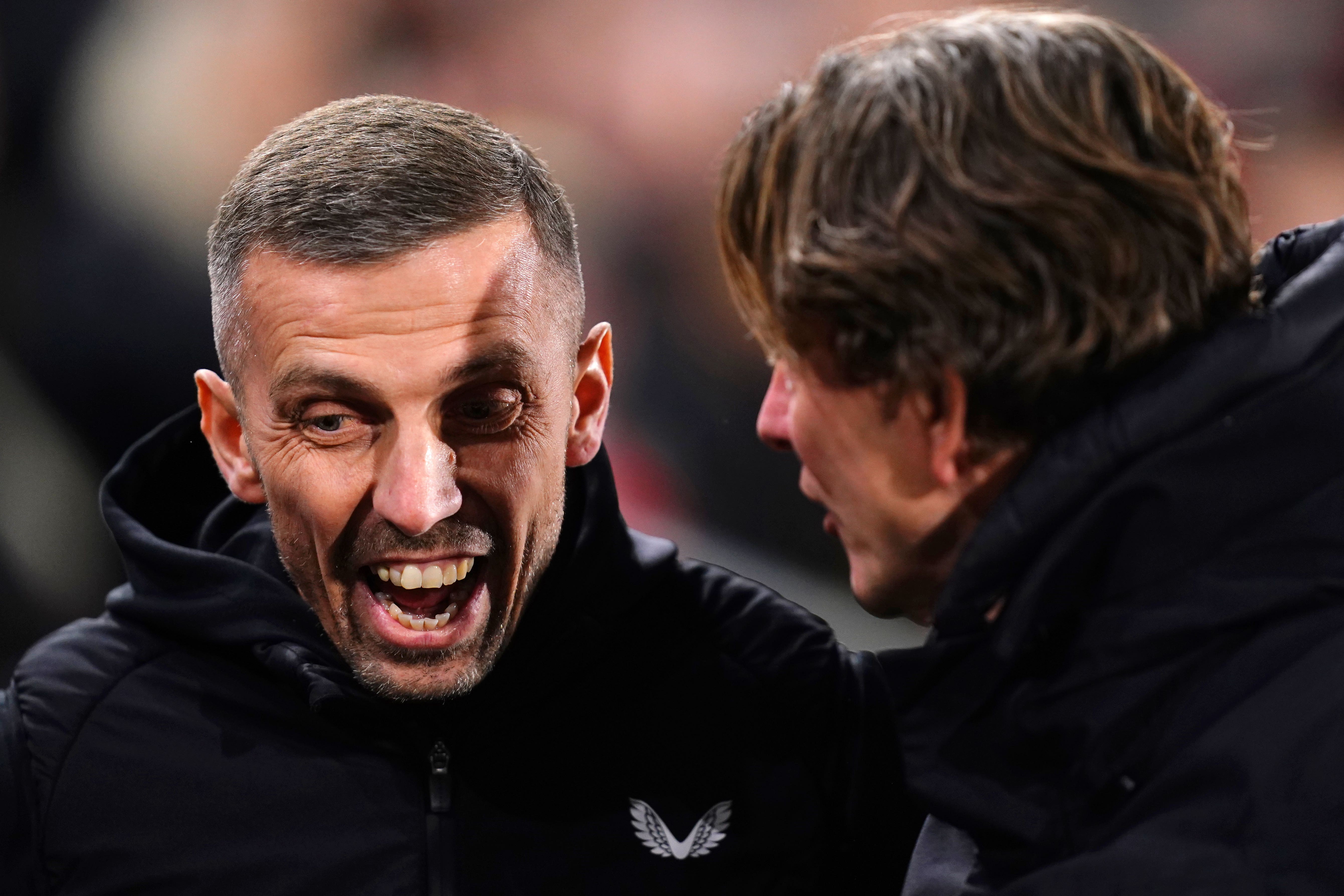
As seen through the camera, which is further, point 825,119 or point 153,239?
point 153,239

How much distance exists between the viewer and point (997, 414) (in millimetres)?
1080

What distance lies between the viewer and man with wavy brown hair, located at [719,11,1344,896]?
97 cm

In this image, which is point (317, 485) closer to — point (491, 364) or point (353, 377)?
point (353, 377)

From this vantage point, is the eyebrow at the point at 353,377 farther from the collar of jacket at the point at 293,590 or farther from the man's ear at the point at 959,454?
the man's ear at the point at 959,454

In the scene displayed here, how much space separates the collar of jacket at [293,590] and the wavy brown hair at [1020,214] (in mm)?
693

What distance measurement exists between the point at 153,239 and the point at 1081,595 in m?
2.28

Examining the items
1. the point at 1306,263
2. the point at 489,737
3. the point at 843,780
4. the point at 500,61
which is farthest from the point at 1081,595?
the point at 500,61

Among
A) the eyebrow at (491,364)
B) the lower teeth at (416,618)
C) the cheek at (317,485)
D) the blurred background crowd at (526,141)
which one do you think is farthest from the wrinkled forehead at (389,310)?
the blurred background crowd at (526,141)

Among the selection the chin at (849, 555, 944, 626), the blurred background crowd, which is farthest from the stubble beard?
the blurred background crowd

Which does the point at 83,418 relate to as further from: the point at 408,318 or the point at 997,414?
the point at 997,414

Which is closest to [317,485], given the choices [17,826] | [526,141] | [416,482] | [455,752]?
[416,482]

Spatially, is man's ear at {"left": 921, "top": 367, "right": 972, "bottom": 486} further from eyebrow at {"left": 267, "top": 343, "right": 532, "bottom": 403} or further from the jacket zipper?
the jacket zipper

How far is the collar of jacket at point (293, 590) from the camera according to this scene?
1582 mm

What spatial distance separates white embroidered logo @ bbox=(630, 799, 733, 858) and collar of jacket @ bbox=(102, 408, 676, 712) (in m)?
0.21
